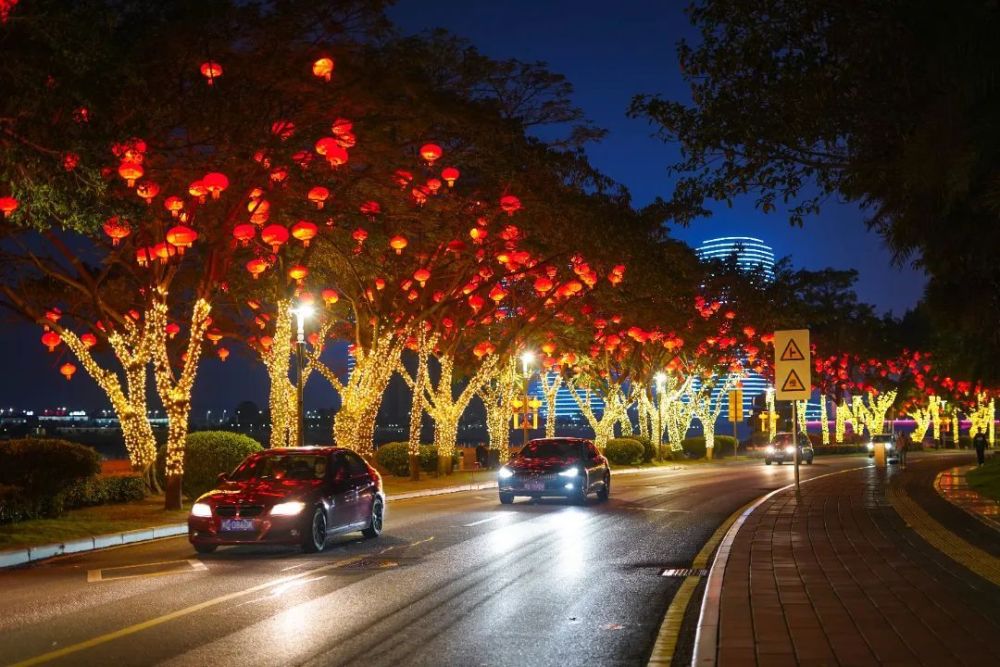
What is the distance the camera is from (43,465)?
20.4 meters

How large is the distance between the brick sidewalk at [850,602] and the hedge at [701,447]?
2222 inches

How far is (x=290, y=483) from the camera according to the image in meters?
16.0

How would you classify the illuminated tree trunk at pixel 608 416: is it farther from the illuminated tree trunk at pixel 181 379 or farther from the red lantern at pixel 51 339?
the illuminated tree trunk at pixel 181 379

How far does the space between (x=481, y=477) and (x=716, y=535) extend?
2079 cm

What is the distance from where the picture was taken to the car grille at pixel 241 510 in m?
15.2

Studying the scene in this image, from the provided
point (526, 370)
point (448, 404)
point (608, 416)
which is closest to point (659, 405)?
point (608, 416)

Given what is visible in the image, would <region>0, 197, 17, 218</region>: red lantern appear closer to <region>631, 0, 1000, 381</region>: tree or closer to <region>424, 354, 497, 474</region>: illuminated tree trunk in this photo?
<region>631, 0, 1000, 381</region>: tree

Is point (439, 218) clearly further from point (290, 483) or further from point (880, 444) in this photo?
point (880, 444)

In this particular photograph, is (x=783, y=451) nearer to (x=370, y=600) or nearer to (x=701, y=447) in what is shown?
(x=701, y=447)

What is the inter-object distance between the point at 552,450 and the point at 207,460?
823 cm

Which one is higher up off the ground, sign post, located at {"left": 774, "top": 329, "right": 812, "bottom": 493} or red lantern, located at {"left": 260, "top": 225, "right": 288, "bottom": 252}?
red lantern, located at {"left": 260, "top": 225, "right": 288, "bottom": 252}

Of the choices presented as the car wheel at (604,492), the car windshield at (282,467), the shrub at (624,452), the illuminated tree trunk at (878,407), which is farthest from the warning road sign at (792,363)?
the illuminated tree trunk at (878,407)

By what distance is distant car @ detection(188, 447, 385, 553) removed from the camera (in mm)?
15188

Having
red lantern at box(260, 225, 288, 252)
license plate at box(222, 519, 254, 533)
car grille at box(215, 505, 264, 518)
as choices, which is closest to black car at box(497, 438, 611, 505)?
red lantern at box(260, 225, 288, 252)
